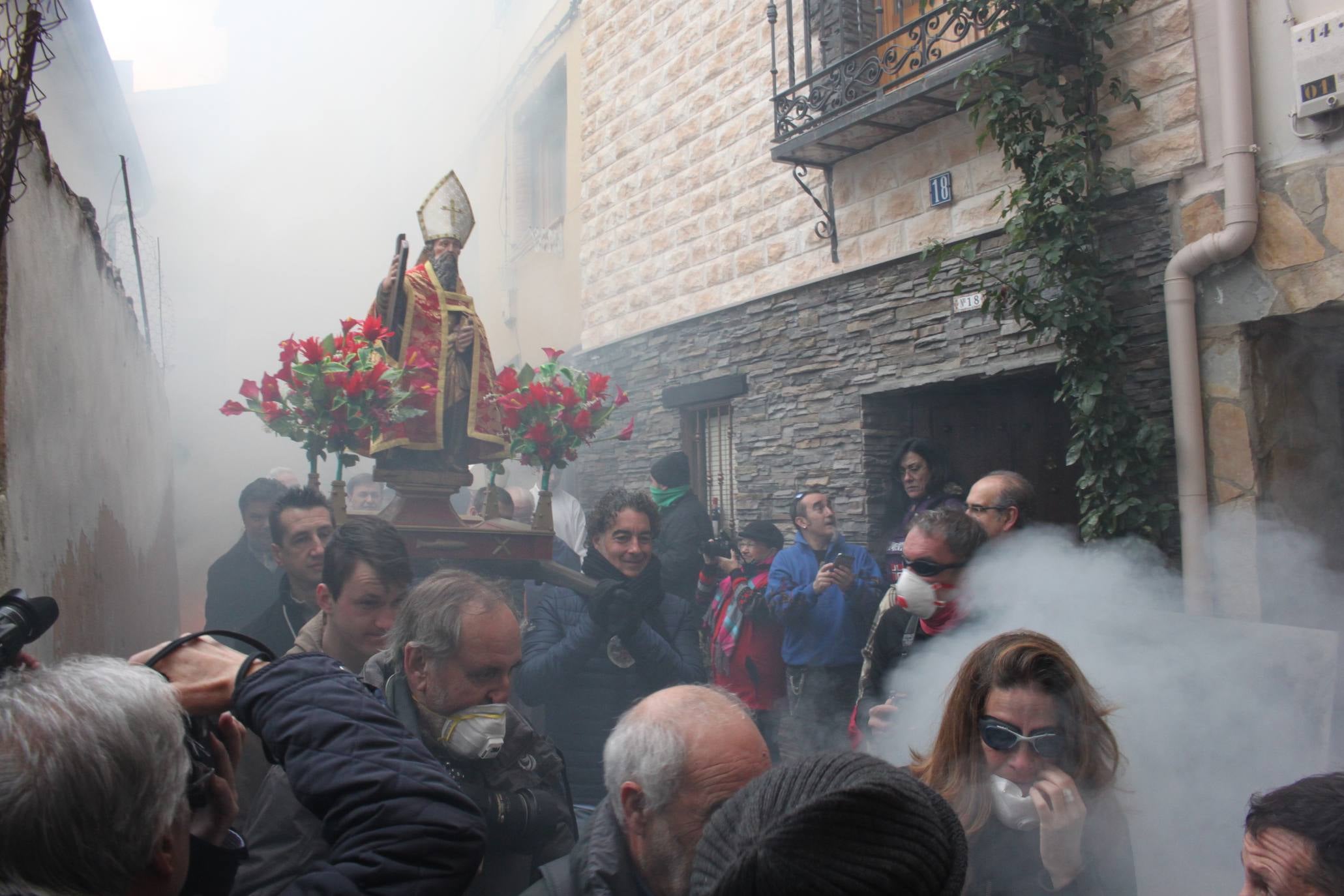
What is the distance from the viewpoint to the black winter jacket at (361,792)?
1.34 meters

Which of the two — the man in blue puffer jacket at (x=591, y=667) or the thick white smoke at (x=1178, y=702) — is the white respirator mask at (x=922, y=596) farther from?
the man in blue puffer jacket at (x=591, y=667)

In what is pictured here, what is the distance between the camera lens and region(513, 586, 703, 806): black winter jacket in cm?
370

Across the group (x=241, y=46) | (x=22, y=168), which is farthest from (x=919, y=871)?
(x=241, y=46)

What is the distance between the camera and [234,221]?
591 inches

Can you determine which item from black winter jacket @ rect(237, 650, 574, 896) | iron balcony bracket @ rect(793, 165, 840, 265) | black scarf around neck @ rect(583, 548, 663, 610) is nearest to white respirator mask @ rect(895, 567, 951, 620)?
black scarf around neck @ rect(583, 548, 663, 610)

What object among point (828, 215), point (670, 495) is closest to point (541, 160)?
point (828, 215)

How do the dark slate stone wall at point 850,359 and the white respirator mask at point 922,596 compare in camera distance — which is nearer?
the white respirator mask at point 922,596

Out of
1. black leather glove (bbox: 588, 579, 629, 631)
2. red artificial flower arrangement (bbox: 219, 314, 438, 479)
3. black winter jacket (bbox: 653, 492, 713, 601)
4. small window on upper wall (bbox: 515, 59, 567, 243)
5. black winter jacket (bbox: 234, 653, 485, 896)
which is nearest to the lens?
black winter jacket (bbox: 234, 653, 485, 896)

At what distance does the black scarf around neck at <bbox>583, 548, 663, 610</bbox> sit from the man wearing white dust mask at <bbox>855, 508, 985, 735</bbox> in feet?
3.21

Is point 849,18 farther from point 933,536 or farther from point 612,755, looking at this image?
point 612,755

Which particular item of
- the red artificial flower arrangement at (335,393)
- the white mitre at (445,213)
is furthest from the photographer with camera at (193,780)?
the white mitre at (445,213)

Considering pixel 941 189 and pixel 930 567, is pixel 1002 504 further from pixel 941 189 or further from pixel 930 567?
pixel 941 189

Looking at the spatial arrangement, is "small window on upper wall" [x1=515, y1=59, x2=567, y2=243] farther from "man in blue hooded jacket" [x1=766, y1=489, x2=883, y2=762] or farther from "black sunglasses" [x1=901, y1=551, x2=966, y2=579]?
"black sunglasses" [x1=901, y1=551, x2=966, y2=579]

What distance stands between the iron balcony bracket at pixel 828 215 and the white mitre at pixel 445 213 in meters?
2.57
